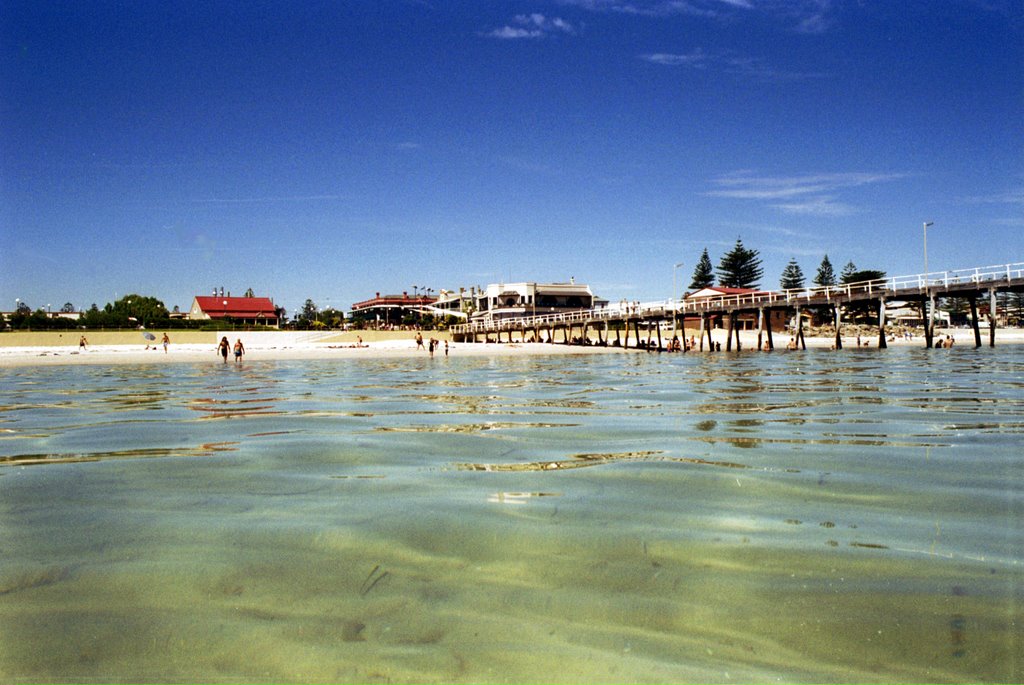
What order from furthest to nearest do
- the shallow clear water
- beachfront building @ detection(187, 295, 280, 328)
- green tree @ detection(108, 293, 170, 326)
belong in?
beachfront building @ detection(187, 295, 280, 328) → green tree @ detection(108, 293, 170, 326) → the shallow clear water

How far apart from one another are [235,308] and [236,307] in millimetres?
417

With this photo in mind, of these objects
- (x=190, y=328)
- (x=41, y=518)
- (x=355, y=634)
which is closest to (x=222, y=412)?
(x=41, y=518)

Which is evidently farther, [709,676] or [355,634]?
[355,634]

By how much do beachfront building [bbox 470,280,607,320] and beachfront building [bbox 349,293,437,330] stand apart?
10.5m

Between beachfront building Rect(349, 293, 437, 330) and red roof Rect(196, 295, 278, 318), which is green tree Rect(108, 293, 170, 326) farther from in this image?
beachfront building Rect(349, 293, 437, 330)

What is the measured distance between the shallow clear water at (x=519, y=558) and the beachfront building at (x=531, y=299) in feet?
275

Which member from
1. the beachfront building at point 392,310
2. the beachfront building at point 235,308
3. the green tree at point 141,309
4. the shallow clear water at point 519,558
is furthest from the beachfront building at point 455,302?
the shallow clear water at point 519,558

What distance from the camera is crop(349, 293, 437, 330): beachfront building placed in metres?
102

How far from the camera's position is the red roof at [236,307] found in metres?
114

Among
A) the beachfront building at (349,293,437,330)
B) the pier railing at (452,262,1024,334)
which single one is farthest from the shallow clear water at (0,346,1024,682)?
the beachfront building at (349,293,437,330)

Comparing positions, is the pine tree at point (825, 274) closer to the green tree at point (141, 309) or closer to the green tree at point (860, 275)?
the green tree at point (860, 275)

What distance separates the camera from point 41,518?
14.0 feet

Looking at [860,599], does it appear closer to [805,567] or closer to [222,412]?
[805,567]

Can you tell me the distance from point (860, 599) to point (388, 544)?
2166 millimetres
